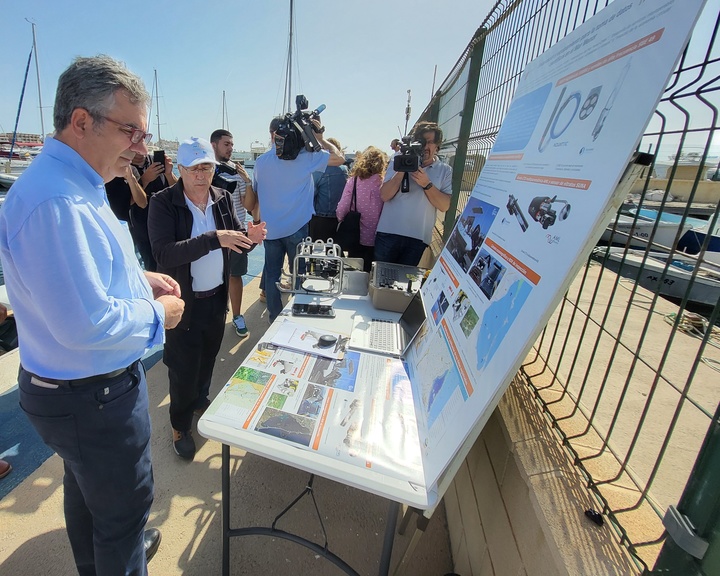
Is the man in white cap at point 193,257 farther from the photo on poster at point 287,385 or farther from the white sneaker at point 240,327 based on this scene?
the white sneaker at point 240,327

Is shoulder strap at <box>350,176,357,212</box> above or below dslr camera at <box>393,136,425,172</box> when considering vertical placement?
below

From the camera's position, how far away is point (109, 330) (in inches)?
40.4

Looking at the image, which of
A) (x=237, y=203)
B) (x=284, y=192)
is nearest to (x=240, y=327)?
(x=237, y=203)

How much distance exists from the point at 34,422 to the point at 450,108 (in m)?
4.63

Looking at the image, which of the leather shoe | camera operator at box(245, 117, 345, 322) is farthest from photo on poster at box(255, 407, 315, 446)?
camera operator at box(245, 117, 345, 322)

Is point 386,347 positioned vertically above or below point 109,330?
below

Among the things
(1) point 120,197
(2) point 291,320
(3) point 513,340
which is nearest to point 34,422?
(2) point 291,320

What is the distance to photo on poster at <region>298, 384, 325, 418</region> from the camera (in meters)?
1.26

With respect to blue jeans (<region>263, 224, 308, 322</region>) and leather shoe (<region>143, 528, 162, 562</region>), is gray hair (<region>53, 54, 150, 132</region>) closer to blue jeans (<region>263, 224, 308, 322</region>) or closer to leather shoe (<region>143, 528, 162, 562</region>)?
leather shoe (<region>143, 528, 162, 562</region>)

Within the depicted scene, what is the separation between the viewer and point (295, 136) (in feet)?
9.48

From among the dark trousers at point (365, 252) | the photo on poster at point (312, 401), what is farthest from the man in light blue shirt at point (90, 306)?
the dark trousers at point (365, 252)

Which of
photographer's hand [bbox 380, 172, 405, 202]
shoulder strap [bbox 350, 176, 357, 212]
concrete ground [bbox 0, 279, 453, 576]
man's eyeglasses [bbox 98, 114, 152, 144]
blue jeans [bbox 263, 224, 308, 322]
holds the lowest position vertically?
concrete ground [bbox 0, 279, 453, 576]

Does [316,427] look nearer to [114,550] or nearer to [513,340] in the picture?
[513,340]

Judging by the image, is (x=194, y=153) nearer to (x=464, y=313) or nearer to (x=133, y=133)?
(x=133, y=133)
